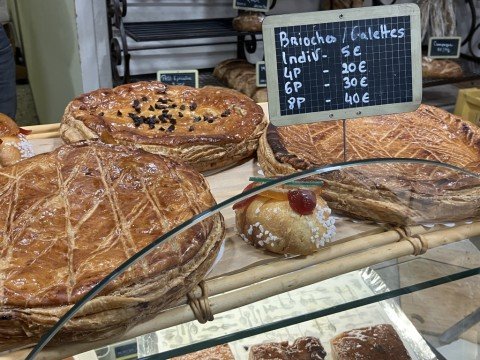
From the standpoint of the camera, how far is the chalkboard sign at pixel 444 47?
10.3 feet

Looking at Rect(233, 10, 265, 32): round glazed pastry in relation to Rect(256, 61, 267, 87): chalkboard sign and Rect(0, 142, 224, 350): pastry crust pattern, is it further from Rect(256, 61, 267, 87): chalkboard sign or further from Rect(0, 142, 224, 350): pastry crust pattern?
Rect(0, 142, 224, 350): pastry crust pattern

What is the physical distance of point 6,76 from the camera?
2.85m

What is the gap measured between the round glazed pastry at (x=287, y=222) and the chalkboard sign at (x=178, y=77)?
1.02 meters

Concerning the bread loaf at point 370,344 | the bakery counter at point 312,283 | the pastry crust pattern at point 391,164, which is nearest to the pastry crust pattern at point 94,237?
the bakery counter at point 312,283

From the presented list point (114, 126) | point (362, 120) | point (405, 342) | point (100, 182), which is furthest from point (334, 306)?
point (114, 126)

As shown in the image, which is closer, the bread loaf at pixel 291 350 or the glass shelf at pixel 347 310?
the glass shelf at pixel 347 310

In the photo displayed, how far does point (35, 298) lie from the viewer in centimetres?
92

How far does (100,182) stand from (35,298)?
369 millimetres

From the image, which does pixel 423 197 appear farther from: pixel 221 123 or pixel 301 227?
pixel 221 123

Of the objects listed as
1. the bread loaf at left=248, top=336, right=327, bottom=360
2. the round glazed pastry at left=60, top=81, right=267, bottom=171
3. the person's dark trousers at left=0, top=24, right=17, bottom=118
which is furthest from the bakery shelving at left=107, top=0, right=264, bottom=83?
the bread loaf at left=248, top=336, right=327, bottom=360

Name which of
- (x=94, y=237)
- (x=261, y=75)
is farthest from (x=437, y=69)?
Result: (x=94, y=237)

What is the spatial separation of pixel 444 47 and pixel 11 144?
104 inches

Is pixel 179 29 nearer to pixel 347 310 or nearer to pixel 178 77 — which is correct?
pixel 178 77

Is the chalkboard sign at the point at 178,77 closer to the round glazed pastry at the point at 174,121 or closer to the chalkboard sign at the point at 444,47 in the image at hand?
the round glazed pastry at the point at 174,121
